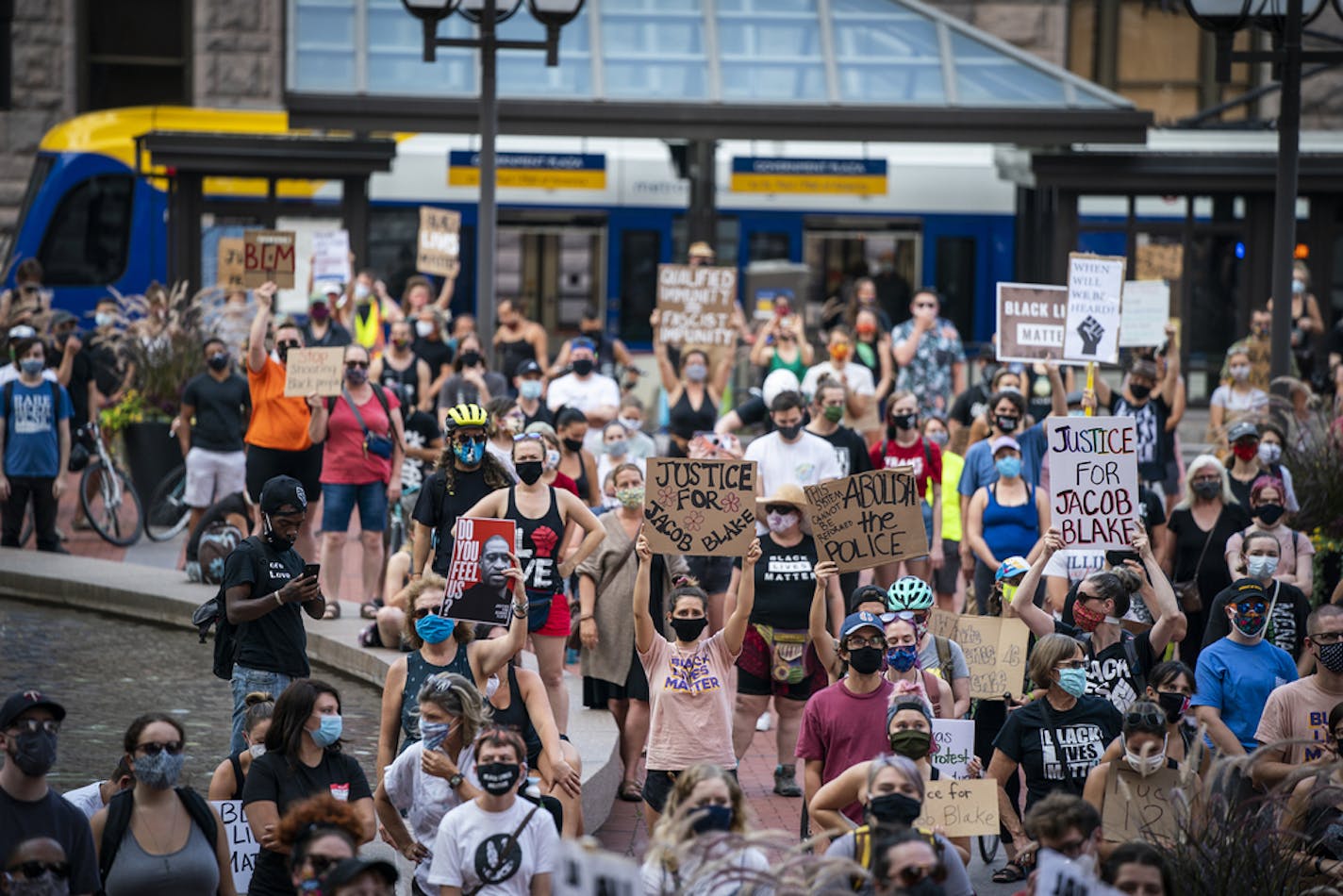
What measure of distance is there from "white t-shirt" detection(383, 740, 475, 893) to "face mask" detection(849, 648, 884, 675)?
5.48ft

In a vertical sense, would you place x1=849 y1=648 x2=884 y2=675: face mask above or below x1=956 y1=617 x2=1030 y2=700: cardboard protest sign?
above

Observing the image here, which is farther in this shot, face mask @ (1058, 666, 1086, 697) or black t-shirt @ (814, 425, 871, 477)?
black t-shirt @ (814, 425, 871, 477)

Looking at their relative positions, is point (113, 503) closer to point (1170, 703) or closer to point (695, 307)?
point (695, 307)

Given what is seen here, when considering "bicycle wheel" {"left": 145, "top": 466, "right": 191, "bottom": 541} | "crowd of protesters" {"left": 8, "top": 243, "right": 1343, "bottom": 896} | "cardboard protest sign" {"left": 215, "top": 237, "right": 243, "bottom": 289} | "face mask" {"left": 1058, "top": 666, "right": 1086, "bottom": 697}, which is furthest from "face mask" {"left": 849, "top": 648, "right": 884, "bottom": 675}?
"cardboard protest sign" {"left": 215, "top": 237, "right": 243, "bottom": 289}

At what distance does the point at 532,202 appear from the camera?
25.0m

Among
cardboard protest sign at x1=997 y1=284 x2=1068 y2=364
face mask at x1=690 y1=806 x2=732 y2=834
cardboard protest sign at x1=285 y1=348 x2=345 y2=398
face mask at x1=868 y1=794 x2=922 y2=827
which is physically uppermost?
cardboard protest sign at x1=997 y1=284 x2=1068 y2=364

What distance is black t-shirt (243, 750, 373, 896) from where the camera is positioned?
6918 millimetres

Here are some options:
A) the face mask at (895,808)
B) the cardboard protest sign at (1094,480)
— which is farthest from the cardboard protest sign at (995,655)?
the face mask at (895,808)

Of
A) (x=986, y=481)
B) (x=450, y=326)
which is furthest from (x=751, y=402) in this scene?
(x=450, y=326)

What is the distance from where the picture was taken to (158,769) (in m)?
6.58

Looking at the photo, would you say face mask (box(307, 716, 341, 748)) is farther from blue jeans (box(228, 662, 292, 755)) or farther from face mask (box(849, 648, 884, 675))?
face mask (box(849, 648, 884, 675))

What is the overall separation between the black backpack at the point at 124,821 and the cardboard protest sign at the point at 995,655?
151 inches

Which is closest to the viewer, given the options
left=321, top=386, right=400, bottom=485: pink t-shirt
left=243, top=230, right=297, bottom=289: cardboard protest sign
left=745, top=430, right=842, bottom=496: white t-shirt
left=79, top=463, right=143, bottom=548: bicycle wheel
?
left=745, top=430, right=842, bottom=496: white t-shirt

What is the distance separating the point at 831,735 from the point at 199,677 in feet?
17.4
